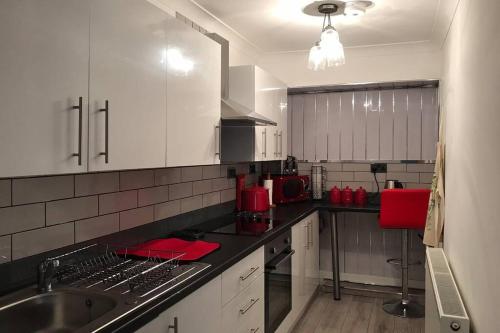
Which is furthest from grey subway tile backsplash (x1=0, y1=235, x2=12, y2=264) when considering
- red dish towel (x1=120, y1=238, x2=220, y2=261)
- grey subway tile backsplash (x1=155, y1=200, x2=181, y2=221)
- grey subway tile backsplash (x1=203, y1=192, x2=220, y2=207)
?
grey subway tile backsplash (x1=203, y1=192, x2=220, y2=207)

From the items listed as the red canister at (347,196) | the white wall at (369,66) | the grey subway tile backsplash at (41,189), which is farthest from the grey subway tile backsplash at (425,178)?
the grey subway tile backsplash at (41,189)

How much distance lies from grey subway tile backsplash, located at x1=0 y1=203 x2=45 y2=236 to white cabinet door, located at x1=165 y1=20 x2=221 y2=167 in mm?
572

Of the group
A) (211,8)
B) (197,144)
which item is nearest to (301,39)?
(211,8)

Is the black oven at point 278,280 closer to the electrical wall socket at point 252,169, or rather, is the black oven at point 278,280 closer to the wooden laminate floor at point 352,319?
the wooden laminate floor at point 352,319

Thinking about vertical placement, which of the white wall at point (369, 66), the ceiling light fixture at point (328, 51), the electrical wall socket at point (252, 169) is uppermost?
the white wall at point (369, 66)

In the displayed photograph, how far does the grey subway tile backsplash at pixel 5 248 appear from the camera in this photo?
A: 60.7 inches

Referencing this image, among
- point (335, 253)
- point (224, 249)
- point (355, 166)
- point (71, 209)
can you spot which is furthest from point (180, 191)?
point (355, 166)

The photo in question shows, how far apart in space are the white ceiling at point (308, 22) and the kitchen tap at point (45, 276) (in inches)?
72.1

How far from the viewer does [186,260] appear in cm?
194

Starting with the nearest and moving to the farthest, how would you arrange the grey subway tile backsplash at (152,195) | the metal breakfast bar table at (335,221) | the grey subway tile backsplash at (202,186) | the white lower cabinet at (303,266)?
the grey subway tile backsplash at (152,195) → the grey subway tile backsplash at (202,186) → the white lower cabinet at (303,266) → the metal breakfast bar table at (335,221)

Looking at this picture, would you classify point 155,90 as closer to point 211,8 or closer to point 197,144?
point 197,144

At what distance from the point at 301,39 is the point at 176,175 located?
167cm

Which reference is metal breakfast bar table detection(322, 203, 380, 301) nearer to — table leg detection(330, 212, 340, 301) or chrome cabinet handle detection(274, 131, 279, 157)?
table leg detection(330, 212, 340, 301)

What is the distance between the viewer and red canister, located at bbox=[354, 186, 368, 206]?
4.03 meters
